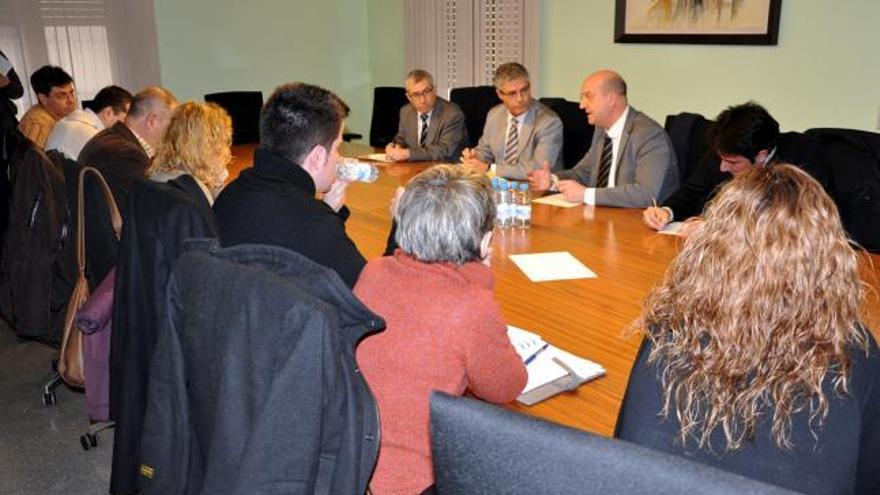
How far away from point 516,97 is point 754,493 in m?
3.56

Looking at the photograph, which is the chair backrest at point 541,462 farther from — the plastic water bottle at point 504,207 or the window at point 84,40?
the window at point 84,40

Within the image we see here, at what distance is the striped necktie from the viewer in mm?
4203

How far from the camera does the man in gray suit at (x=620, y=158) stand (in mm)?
3227

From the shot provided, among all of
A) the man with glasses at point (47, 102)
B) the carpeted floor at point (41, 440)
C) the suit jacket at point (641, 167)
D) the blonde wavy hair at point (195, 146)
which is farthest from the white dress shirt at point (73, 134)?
the suit jacket at point (641, 167)

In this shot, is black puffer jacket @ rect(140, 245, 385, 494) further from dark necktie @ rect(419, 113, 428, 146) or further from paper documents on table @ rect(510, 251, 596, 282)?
dark necktie @ rect(419, 113, 428, 146)

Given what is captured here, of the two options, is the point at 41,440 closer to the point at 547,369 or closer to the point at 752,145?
the point at 547,369

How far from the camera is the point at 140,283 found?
81.4 inches

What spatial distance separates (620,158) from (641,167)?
17 centimetres

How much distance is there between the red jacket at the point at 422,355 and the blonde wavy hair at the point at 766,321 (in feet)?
1.22

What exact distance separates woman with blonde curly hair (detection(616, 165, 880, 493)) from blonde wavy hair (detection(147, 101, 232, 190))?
1.89 metres

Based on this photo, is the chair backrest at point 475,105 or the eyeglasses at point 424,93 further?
the chair backrest at point 475,105

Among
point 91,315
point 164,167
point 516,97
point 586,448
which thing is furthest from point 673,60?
point 586,448

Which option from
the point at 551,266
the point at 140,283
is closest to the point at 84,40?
the point at 140,283

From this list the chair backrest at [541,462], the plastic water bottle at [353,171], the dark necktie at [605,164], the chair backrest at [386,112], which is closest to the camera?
the chair backrest at [541,462]
